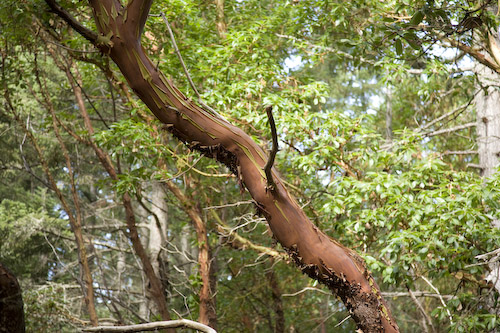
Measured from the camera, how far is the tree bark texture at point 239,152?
8.07 feet

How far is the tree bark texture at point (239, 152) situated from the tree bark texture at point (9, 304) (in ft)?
3.32

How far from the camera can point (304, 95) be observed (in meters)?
5.65

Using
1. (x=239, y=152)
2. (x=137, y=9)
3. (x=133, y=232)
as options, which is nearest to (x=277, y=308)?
(x=133, y=232)

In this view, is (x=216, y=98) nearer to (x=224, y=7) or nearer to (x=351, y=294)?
(x=224, y=7)

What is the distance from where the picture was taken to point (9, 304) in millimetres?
2145

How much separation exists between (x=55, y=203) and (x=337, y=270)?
10864 mm

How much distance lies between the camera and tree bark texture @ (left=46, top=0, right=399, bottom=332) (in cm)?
246

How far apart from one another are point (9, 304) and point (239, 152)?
1.27 m

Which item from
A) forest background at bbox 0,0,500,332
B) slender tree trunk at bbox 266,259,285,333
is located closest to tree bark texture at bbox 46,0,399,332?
forest background at bbox 0,0,500,332

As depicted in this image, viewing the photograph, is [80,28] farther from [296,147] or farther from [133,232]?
[296,147]

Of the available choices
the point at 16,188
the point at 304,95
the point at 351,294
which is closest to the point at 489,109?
the point at 304,95

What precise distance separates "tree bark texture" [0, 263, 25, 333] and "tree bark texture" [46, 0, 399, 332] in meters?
1.01

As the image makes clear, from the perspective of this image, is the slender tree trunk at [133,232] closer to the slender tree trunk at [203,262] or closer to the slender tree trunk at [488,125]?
the slender tree trunk at [203,262]

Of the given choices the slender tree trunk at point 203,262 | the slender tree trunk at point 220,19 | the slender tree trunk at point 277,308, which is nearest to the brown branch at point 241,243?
the slender tree trunk at point 203,262
